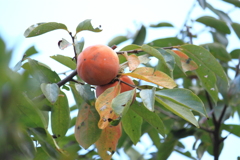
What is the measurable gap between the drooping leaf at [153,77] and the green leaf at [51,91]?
0.76 ft

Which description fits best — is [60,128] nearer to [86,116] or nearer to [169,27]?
[86,116]

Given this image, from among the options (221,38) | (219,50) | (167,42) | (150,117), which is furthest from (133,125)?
(221,38)

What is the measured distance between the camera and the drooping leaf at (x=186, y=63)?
135cm

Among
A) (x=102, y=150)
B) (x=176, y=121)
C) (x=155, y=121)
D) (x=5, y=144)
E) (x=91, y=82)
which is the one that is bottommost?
(x=176, y=121)

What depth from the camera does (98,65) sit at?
1066mm

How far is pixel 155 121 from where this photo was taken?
1161 millimetres

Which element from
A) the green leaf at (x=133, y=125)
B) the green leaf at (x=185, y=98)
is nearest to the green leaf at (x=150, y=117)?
the green leaf at (x=133, y=125)

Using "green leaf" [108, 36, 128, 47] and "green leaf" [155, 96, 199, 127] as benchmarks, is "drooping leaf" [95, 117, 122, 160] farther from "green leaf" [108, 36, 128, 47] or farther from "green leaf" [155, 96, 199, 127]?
"green leaf" [108, 36, 128, 47]

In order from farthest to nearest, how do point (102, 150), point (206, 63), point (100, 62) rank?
point (206, 63), point (102, 150), point (100, 62)

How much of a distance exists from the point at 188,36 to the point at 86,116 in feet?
3.76

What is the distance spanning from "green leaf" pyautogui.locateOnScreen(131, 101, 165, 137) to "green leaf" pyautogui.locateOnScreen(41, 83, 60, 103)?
0.31 metres

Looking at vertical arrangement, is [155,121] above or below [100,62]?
below

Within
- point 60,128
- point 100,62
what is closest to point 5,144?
point 100,62

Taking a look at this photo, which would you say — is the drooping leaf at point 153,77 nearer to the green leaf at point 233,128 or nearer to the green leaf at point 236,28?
the green leaf at point 233,128
